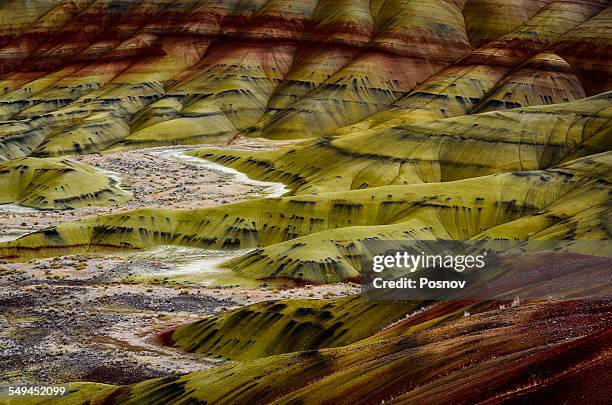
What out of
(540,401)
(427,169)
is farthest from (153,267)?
(540,401)

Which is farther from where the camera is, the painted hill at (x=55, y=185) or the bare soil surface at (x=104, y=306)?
the painted hill at (x=55, y=185)

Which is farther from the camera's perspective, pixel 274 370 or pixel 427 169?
pixel 427 169

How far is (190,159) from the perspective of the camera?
18975cm

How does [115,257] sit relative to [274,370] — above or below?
below

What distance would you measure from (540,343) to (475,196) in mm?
88576

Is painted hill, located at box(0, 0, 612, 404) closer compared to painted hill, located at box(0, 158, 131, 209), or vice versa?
painted hill, located at box(0, 0, 612, 404)

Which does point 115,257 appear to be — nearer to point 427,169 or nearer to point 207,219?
point 207,219

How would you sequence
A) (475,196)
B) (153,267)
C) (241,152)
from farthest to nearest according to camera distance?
(241,152) < (475,196) < (153,267)
